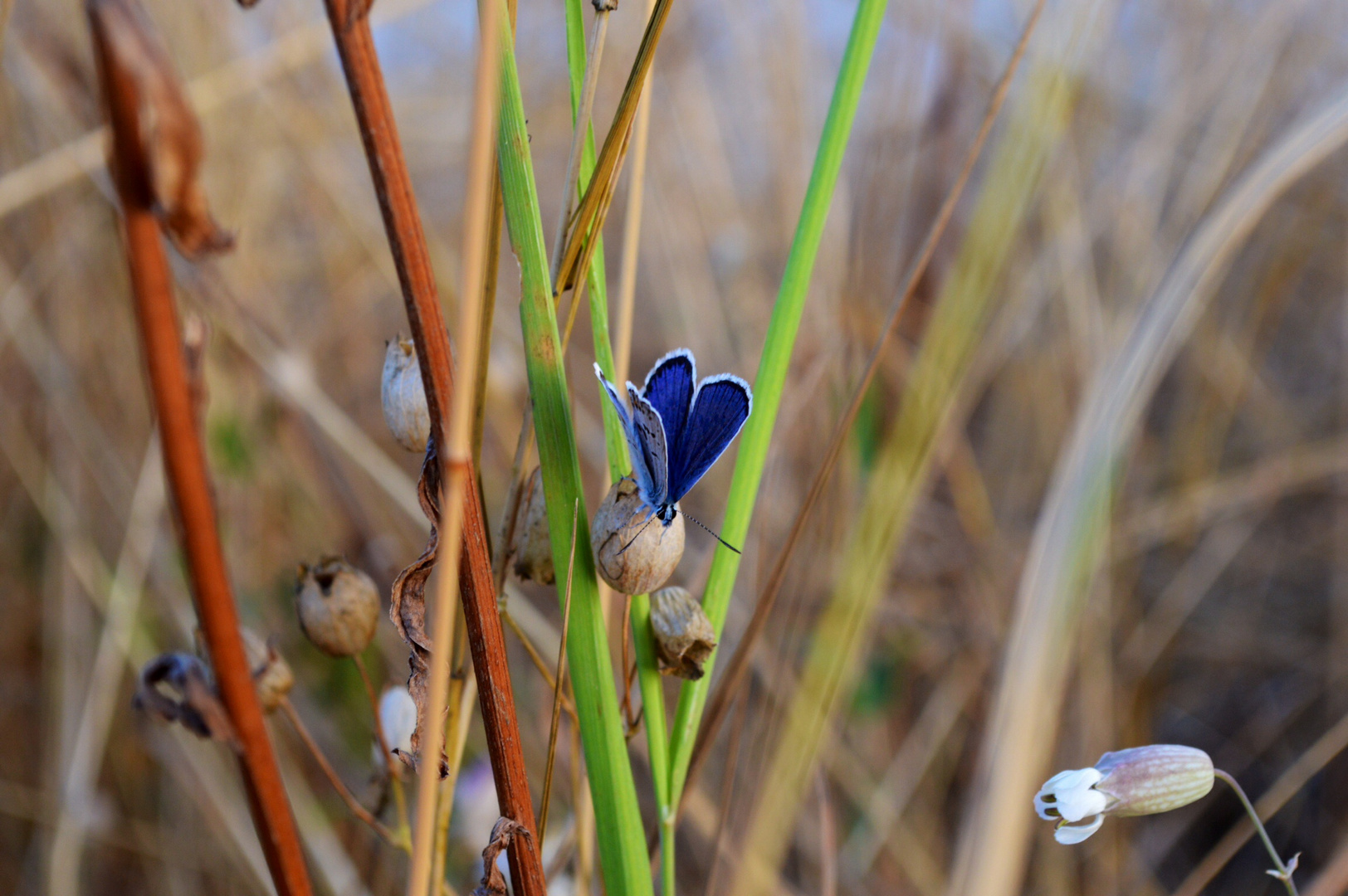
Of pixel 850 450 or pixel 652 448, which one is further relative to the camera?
pixel 850 450

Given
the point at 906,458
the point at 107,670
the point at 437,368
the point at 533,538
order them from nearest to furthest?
the point at 437,368 → the point at 533,538 → the point at 906,458 → the point at 107,670

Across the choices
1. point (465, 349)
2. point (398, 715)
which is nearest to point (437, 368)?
point (465, 349)

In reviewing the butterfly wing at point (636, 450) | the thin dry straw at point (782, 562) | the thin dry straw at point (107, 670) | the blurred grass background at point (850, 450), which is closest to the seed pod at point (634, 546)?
Result: the butterfly wing at point (636, 450)

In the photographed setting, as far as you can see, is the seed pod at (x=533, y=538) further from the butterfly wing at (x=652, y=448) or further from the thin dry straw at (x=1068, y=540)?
the thin dry straw at (x=1068, y=540)

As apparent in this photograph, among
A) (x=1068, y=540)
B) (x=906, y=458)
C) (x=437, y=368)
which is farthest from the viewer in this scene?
(x=906, y=458)

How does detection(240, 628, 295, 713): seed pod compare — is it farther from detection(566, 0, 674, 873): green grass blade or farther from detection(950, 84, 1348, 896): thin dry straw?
detection(950, 84, 1348, 896): thin dry straw

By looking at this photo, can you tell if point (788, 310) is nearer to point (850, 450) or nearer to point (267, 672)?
point (267, 672)

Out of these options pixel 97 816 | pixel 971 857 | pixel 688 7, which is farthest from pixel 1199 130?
pixel 97 816
